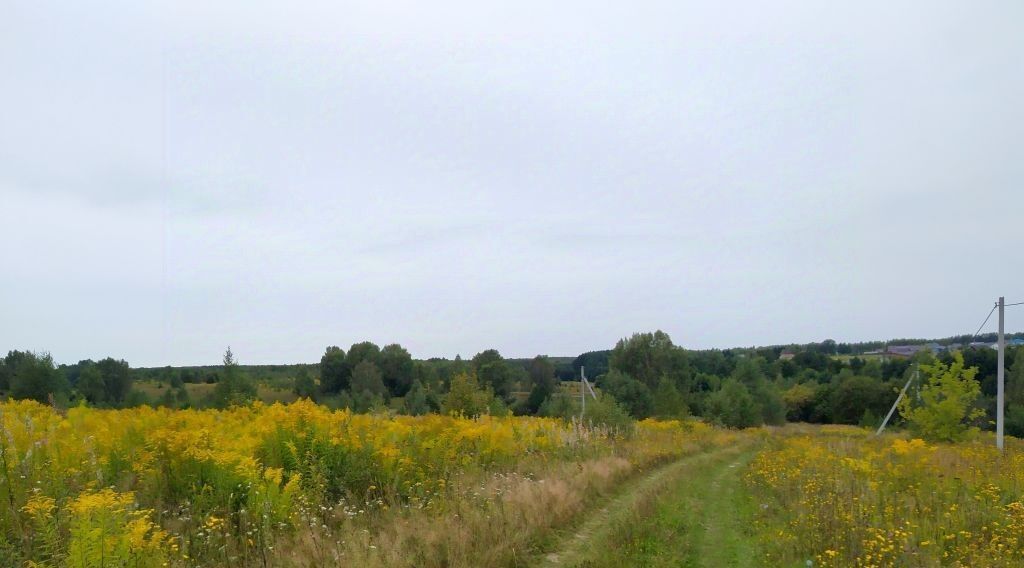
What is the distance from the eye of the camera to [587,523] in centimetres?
955

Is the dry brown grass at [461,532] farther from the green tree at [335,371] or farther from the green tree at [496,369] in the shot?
the green tree at [335,371]

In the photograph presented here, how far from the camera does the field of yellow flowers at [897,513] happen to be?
701 cm

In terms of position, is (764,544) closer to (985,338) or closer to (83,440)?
Result: (83,440)

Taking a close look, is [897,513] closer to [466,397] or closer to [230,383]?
[466,397]

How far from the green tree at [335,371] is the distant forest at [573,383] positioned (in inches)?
6.1

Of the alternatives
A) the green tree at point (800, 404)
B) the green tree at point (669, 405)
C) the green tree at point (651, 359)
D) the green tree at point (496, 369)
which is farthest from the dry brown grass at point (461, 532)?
the green tree at point (800, 404)

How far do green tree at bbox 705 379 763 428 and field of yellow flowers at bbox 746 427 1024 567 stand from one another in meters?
45.7

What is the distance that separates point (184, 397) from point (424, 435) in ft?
144

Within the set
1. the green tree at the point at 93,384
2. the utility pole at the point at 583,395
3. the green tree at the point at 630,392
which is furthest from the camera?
the green tree at the point at 630,392

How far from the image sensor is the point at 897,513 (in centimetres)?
885

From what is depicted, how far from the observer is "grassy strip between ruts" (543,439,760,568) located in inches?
308

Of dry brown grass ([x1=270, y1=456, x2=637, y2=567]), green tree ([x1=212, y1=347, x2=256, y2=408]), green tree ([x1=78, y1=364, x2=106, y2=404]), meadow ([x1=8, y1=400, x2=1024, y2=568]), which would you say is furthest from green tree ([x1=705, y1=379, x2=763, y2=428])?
green tree ([x1=78, y1=364, x2=106, y2=404])

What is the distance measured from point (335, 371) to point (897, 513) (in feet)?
299

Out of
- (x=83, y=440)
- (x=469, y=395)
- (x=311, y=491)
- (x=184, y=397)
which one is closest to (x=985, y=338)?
(x=469, y=395)
